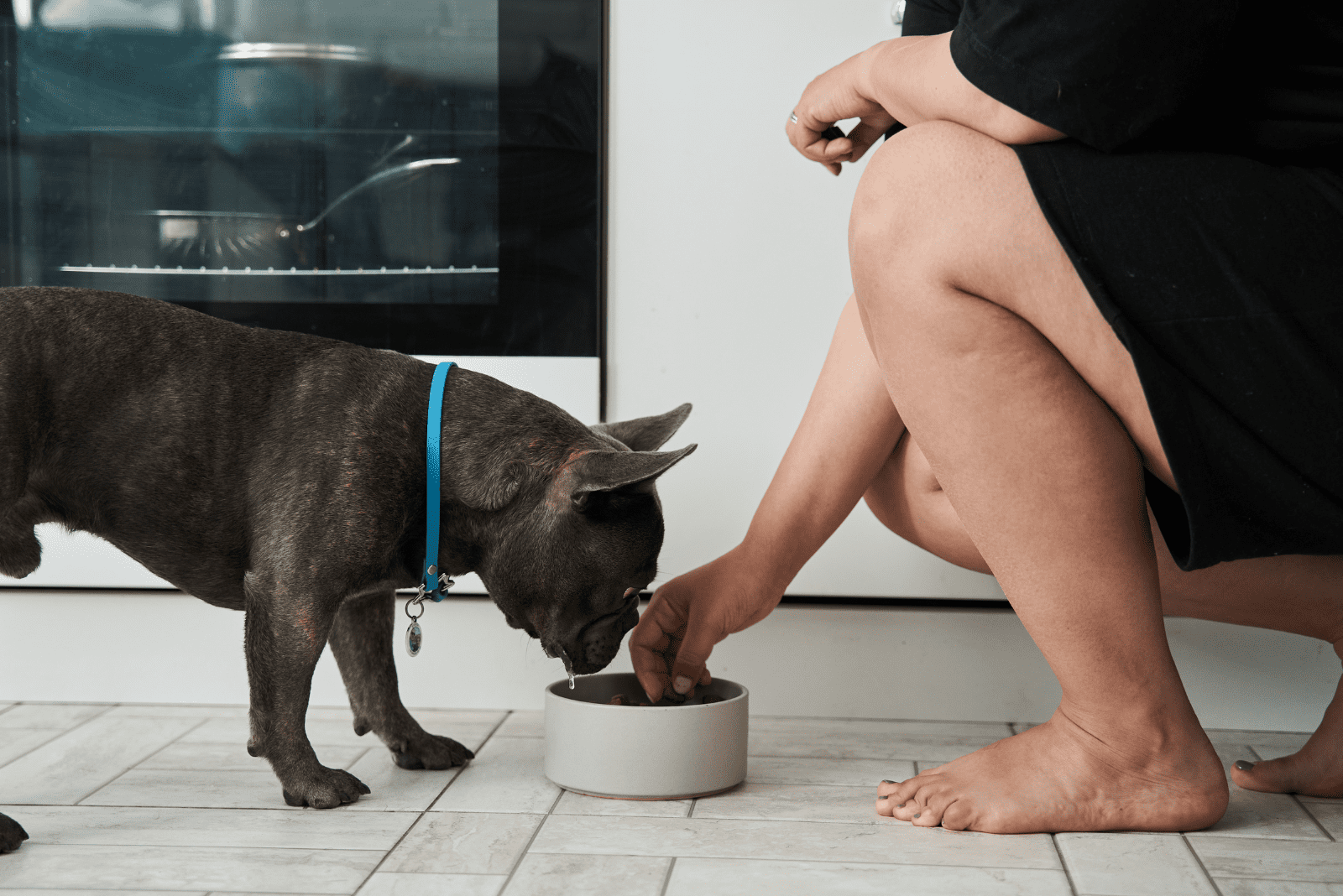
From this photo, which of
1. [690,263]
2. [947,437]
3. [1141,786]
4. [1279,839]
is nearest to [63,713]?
[690,263]

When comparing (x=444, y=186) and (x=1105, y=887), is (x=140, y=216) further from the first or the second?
(x=1105, y=887)

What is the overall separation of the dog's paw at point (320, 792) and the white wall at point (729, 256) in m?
0.63

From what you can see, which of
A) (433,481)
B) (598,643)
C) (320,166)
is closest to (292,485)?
(433,481)

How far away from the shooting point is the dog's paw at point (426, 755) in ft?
4.59

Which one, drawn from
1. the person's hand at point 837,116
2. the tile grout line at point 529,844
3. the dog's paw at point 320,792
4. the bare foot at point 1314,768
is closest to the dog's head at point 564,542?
the tile grout line at point 529,844

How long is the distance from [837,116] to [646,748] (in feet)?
2.39

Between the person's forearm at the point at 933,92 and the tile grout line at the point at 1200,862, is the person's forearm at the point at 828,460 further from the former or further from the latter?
the tile grout line at the point at 1200,862

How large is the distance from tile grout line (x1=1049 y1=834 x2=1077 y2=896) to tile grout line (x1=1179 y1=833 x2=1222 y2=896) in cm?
12

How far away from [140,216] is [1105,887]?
1.62 metres

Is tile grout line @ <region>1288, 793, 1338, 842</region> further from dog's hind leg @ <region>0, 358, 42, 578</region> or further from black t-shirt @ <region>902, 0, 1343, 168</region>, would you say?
dog's hind leg @ <region>0, 358, 42, 578</region>

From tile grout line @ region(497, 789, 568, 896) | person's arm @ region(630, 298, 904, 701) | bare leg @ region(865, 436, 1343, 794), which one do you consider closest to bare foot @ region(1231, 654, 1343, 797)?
bare leg @ region(865, 436, 1343, 794)

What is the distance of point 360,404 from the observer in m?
1.27

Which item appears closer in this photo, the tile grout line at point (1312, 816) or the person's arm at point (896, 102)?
the person's arm at point (896, 102)

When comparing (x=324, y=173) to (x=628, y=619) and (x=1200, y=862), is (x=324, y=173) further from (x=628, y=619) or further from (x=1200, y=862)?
(x=1200, y=862)
